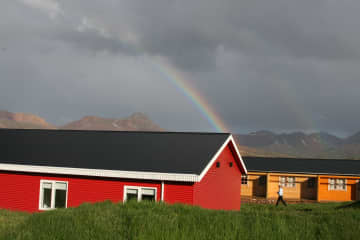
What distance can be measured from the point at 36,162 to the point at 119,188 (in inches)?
190

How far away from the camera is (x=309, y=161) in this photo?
46500 millimetres

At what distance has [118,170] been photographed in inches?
779

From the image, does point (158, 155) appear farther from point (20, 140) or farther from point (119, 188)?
point (20, 140)

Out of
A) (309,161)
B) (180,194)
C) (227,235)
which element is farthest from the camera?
(309,161)

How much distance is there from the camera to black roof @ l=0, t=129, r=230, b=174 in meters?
20.3

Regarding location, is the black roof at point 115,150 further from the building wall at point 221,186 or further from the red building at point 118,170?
the building wall at point 221,186

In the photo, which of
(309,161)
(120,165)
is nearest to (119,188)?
(120,165)

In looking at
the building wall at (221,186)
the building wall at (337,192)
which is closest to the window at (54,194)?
the building wall at (221,186)

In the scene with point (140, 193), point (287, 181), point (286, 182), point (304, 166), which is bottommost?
point (140, 193)

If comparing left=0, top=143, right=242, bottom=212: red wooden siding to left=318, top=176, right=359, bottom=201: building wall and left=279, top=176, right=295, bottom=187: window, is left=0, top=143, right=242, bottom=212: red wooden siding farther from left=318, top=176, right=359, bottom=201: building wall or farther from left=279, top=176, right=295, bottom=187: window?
left=318, top=176, right=359, bottom=201: building wall

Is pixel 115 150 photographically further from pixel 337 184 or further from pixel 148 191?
pixel 337 184

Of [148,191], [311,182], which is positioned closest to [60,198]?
[148,191]

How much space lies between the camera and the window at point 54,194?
69.9ft

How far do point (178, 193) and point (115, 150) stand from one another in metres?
5.25
